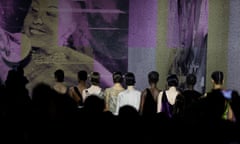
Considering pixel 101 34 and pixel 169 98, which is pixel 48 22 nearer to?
pixel 101 34

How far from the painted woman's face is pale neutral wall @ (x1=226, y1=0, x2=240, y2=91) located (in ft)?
11.9

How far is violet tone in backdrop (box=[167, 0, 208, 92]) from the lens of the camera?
12383mm

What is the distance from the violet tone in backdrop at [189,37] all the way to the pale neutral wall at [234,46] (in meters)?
0.50

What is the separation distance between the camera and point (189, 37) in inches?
488

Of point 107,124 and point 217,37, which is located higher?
point 217,37

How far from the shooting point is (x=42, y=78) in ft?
41.8

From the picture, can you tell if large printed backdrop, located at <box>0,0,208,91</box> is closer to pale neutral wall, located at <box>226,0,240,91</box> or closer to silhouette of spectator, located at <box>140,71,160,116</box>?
pale neutral wall, located at <box>226,0,240,91</box>

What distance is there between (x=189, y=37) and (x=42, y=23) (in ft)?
10.1

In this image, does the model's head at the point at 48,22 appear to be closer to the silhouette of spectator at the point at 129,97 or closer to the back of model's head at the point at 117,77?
the back of model's head at the point at 117,77

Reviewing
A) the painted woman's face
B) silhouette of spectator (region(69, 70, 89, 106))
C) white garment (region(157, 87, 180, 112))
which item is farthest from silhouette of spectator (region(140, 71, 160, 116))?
the painted woman's face

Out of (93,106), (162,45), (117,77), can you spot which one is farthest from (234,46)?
(93,106)

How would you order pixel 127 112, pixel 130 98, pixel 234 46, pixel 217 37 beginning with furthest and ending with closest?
pixel 217 37 < pixel 234 46 < pixel 130 98 < pixel 127 112

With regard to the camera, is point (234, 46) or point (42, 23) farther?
point (42, 23)

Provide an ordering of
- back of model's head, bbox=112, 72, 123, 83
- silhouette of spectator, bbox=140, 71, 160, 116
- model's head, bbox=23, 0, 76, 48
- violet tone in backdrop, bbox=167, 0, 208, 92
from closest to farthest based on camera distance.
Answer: silhouette of spectator, bbox=140, 71, 160, 116, back of model's head, bbox=112, 72, 123, 83, violet tone in backdrop, bbox=167, 0, 208, 92, model's head, bbox=23, 0, 76, 48
